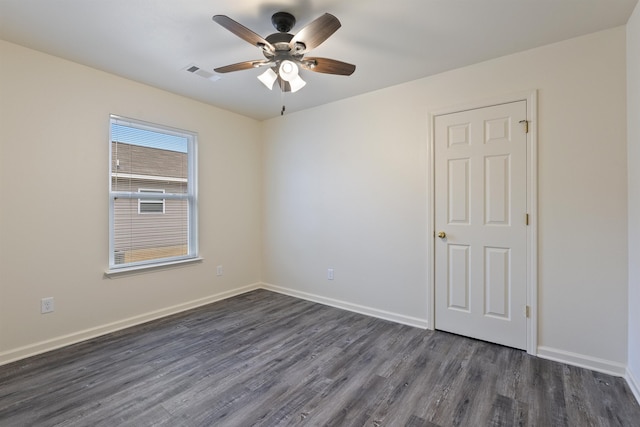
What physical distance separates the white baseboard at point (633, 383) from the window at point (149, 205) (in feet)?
14.3

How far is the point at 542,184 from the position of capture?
242 centimetres

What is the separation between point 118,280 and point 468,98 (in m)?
3.88

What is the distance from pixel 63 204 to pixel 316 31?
266 centimetres

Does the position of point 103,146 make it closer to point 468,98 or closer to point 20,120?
point 20,120

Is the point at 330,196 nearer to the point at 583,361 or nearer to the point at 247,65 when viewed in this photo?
the point at 247,65

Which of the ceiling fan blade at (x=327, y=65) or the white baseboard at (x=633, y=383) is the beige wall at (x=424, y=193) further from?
the ceiling fan blade at (x=327, y=65)

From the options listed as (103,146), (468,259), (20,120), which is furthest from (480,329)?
(20,120)

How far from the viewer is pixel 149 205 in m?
3.33

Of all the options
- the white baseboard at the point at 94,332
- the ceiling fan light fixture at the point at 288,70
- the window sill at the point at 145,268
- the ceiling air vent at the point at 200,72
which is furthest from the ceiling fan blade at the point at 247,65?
the white baseboard at the point at 94,332

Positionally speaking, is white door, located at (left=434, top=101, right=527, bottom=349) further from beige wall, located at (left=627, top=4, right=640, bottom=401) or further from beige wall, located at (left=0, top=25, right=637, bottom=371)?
beige wall, located at (left=627, top=4, right=640, bottom=401)

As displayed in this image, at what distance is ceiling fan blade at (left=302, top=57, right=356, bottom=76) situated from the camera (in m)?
2.09

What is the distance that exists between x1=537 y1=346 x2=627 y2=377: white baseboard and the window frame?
3.67m

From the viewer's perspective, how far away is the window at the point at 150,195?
3047mm

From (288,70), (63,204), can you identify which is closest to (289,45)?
(288,70)
